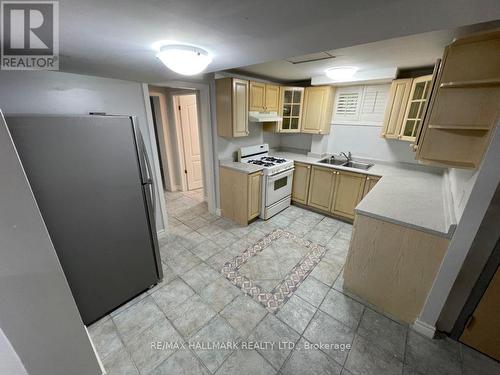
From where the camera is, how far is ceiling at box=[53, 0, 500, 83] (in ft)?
2.28

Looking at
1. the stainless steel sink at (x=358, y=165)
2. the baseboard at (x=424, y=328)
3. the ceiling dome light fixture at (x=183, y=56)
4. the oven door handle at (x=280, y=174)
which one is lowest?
the baseboard at (x=424, y=328)

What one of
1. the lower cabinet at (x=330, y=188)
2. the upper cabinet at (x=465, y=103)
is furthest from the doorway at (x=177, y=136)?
the upper cabinet at (x=465, y=103)

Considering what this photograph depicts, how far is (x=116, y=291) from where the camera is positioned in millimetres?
1751

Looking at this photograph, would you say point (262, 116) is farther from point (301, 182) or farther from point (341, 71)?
point (301, 182)

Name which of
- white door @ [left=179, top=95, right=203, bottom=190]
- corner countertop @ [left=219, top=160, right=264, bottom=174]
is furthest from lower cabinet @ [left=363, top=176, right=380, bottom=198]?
white door @ [left=179, top=95, right=203, bottom=190]

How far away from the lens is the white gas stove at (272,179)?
310cm

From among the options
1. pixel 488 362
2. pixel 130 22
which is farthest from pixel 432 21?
pixel 488 362

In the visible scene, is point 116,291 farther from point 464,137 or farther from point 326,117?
point 326,117

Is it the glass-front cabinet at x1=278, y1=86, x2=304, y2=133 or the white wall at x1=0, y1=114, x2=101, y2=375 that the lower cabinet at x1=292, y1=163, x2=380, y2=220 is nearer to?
the glass-front cabinet at x1=278, y1=86, x2=304, y2=133

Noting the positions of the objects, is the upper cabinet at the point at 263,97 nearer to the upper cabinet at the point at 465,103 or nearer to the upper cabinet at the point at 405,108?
the upper cabinet at the point at 405,108

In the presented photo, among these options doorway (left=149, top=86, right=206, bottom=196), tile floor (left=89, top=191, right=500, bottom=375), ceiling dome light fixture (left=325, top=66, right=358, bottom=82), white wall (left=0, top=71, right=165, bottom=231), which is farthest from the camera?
doorway (left=149, top=86, right=206, bottom=196)

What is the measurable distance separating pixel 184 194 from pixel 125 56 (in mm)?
3265

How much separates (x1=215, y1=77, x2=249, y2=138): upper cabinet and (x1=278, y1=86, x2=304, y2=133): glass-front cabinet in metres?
0.90

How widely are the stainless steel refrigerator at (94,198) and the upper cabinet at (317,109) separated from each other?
2927mm
